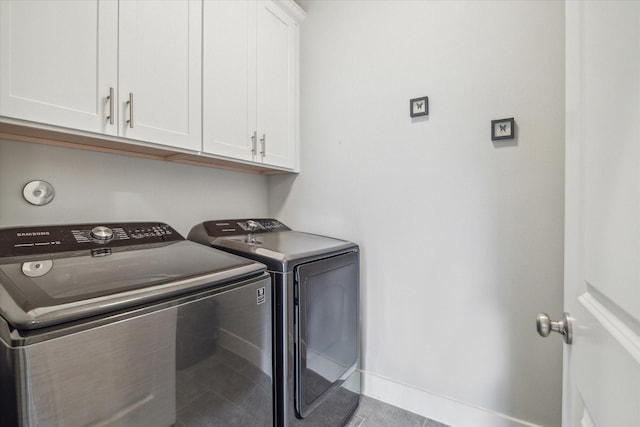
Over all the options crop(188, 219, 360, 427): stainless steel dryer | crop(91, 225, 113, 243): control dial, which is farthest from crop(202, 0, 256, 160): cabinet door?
crop(91, 225, 113, 243): control dial

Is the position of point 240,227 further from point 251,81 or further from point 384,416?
point 384,416

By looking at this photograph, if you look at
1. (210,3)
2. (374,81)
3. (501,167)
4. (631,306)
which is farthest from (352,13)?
(631,306)

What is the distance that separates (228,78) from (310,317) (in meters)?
1.36

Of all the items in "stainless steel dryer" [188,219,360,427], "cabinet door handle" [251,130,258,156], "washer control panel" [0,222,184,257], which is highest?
"cabinet door handle" [251,130,258,156]

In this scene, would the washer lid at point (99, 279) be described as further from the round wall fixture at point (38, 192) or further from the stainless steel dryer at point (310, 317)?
the round wall fixture at point (38, 192)

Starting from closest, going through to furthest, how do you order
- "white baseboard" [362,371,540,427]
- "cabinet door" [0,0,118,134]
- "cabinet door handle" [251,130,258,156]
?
1. "cabinet door" [0,0,118,134]
2. "white baseboard" [362,371,540,427]
3. "cabinet door handle" [251,130,258,156]

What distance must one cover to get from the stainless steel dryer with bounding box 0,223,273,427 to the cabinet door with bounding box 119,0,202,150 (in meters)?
0.48

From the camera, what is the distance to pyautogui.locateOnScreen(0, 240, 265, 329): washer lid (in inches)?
24.4

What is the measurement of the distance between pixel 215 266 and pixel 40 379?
50cm

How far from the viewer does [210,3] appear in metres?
1.48

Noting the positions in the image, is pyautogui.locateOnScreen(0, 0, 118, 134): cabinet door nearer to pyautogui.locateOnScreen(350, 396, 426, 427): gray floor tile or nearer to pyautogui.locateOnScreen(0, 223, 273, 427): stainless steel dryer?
pyautogui.locateOnScreen(0, 223, 273, 427): stainless steel dryer

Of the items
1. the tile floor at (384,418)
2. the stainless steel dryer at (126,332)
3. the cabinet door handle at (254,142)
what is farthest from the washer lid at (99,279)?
the tile floor at (384,418)

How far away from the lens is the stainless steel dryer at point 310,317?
121cm

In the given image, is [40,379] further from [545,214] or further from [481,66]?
[481,66]
